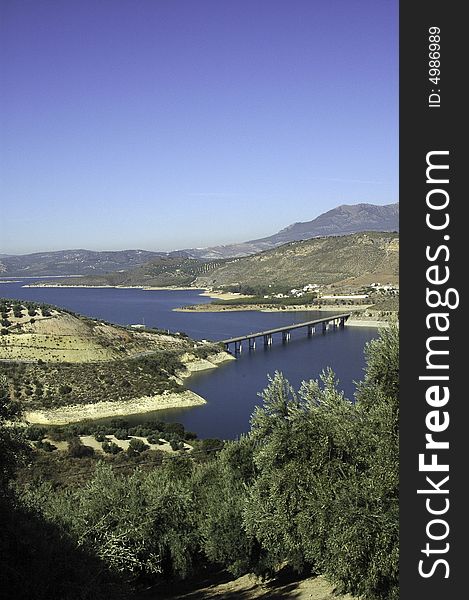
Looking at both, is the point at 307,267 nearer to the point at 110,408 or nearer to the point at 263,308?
the point at 263,308

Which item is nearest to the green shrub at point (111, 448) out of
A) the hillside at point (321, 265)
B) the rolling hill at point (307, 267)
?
the rolling hill at point (307, 267)

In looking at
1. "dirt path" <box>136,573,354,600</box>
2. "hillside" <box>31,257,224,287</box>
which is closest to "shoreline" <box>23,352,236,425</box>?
"dirt path" <box>136,573,354,600</box>

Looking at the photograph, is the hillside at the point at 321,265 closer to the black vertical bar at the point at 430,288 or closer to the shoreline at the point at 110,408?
the shoreline at the point at 110,408

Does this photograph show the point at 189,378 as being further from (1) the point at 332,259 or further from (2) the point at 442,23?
(1) the point at 332,259

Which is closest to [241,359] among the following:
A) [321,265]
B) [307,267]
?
[321,265]

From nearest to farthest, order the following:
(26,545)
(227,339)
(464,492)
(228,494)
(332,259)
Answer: (464,492) → (26,545) → (228,494) → (227,339) → (332,259)

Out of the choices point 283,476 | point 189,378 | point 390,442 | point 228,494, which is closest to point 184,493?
point 228,494
